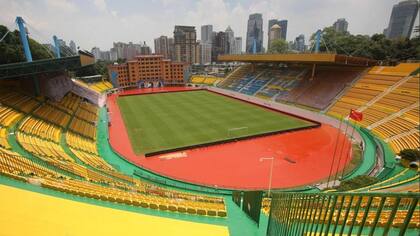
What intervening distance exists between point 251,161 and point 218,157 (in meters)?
2.84

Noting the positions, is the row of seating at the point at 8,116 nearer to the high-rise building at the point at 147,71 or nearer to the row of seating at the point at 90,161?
the row of seating at the point at 90,161

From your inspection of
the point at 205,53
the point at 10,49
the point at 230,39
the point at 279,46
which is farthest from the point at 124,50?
the point at 10,49

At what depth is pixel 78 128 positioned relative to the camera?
23.5 meters

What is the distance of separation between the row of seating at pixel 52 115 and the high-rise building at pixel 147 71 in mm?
37645

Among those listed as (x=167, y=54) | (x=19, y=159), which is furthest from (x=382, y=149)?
(x=167, y=54)

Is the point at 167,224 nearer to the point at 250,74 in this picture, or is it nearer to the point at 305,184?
the point at 305,184

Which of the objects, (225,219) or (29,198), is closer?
Result: (29,198)

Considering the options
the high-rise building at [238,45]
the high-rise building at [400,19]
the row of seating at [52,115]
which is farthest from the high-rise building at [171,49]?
the row of seating at [52,115]

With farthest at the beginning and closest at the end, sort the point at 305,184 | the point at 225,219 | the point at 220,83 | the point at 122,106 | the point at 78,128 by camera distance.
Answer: the point at 220,83 → the point at 122,106 → the point at 78,128 → the point at 305,184 → the point at 225,219

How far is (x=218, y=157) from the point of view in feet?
65.0

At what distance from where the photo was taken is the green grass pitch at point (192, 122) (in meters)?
23.3

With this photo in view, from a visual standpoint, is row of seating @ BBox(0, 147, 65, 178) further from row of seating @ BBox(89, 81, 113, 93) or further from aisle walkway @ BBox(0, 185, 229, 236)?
→ row of seating @ BBox(89, 81, 113, 93)

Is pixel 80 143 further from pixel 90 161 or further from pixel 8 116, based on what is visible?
pixel 8 116

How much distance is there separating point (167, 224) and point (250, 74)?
5056 centimetres
